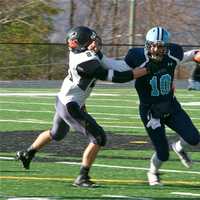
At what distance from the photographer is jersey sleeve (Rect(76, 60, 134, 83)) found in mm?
9222

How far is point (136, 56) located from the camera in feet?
31.1

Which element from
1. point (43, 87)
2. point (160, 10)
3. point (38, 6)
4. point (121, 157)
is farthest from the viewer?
point (160, 10)

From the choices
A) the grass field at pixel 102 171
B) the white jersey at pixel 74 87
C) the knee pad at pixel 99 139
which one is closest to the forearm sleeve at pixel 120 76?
the white jersey at pixel 74 87

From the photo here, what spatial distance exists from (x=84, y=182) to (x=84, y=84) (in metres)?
0.97

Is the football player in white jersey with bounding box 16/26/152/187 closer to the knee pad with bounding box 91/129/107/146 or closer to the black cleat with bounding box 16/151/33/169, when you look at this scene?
the knee pad with bounding box 91/129/107/146

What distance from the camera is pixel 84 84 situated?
9.62 metres

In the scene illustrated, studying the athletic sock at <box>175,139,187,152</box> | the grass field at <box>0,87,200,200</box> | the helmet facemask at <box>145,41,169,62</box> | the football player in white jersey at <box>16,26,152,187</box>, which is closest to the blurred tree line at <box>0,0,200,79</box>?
the grass field at <box>0,87,200,200</box>

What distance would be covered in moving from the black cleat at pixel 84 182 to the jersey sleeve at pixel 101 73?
3.26 ft

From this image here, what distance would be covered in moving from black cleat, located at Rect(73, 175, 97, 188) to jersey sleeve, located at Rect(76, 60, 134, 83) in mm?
993

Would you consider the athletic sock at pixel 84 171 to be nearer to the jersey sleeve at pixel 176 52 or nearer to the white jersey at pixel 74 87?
the white jersey at pixel 74 87

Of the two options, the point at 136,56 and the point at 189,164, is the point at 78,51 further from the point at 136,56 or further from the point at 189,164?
the point at 189,164

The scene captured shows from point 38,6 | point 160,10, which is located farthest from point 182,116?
point 160,10

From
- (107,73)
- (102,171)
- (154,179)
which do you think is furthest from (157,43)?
(102,171)

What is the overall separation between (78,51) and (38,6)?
29.5m
